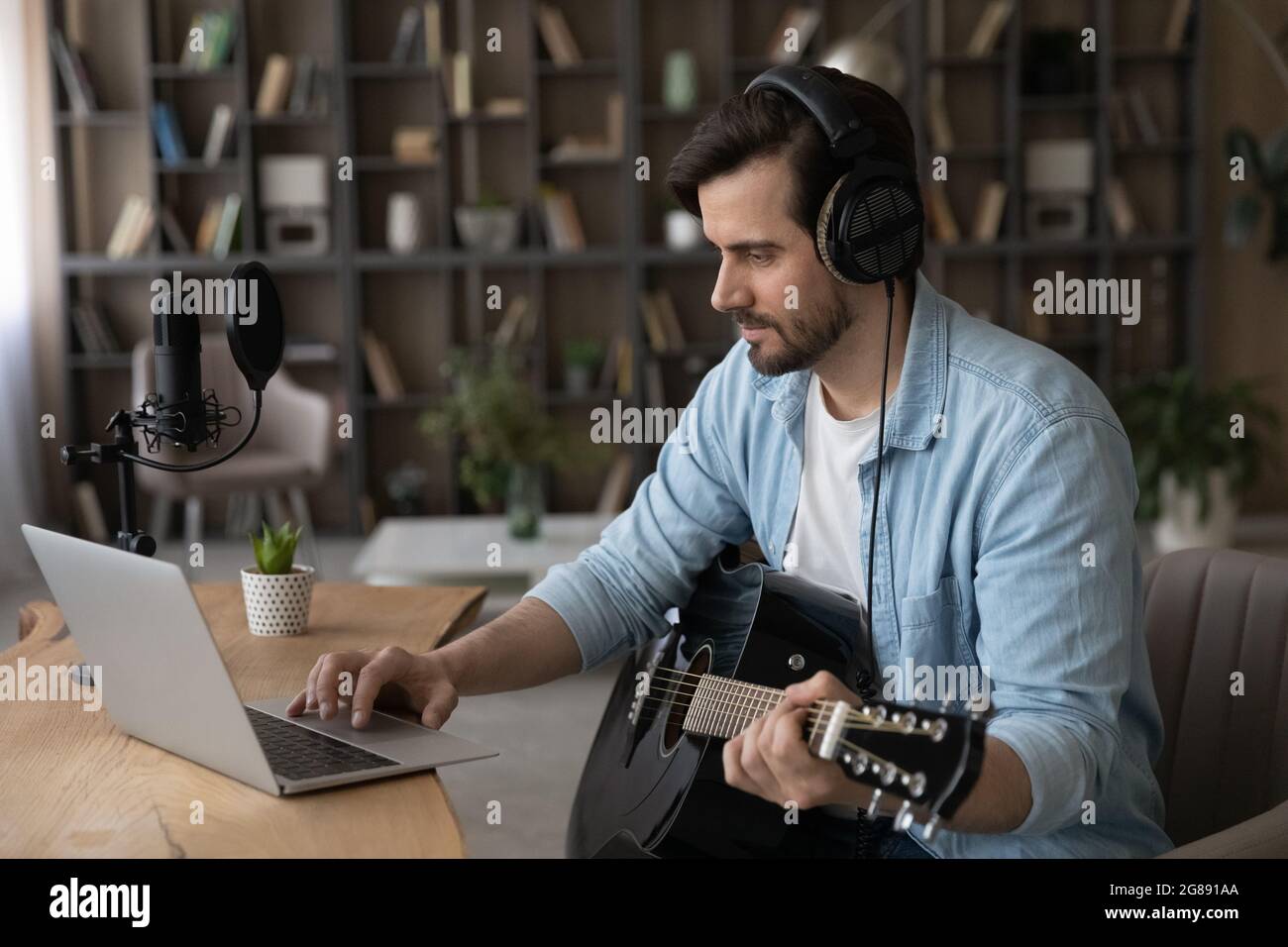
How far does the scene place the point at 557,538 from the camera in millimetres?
4098

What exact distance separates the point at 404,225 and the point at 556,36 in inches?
38.8

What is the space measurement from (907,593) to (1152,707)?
0.81ft

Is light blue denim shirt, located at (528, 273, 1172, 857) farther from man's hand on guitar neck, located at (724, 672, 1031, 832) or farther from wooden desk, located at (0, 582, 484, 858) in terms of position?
wooden desk, located at (0, 582, 484, 858)

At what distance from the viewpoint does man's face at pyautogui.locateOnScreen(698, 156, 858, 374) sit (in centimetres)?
133

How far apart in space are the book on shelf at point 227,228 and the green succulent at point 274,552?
4.14 metres

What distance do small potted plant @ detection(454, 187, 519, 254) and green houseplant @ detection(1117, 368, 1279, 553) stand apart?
8.26 ft

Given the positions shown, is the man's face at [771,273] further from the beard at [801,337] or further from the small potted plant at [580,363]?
the small potted plant at [580,363]

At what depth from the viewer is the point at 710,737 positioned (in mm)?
1301

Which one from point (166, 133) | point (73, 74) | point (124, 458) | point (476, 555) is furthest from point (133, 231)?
point (124, 458)

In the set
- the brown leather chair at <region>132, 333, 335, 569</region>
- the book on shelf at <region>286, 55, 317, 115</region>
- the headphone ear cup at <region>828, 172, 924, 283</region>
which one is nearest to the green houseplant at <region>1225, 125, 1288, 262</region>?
the brown leather chair at <region>132, 333, 335, 569</region>

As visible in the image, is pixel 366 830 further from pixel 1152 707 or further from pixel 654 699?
pixel 1152 707

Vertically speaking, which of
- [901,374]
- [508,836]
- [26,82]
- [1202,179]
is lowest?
[508,836]
